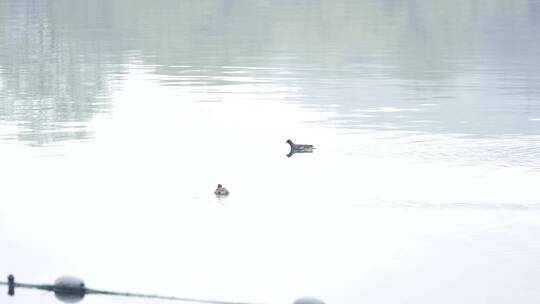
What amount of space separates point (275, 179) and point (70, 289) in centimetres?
2243

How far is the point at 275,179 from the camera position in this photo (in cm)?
6788

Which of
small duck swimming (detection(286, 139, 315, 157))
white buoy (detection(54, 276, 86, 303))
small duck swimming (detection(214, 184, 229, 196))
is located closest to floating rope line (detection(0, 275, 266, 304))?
white buoy (detection(54, 276, 86, 303))

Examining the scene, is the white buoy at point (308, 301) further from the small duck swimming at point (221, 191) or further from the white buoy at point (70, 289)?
the small duck swimming at point (221, 191)

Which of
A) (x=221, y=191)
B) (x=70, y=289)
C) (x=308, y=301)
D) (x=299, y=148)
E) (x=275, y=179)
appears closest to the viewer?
(x=308, y=301)

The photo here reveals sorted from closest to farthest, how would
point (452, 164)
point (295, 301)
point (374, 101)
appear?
point (295, 301) < point (452, 164) < point (374, 101)

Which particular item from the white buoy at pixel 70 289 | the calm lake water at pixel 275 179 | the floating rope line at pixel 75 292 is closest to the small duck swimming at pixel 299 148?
the calm lake water at pixel 275 179

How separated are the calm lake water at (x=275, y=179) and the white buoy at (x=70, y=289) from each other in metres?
0.46

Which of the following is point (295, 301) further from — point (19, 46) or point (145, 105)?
point (19, 46)

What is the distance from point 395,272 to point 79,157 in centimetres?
2957

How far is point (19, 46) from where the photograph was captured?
154500mm

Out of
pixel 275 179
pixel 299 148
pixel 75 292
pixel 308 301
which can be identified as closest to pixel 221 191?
pixel 275 179

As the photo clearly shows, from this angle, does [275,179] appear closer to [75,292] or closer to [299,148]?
[299,148]

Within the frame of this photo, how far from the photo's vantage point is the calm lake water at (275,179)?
165ft

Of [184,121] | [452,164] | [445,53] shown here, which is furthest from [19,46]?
[452,164]
